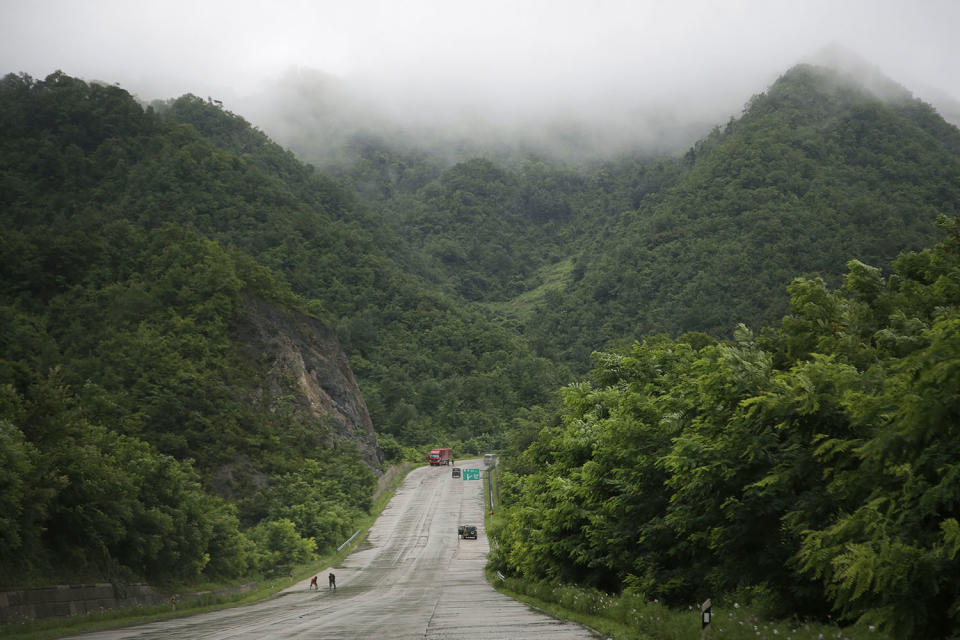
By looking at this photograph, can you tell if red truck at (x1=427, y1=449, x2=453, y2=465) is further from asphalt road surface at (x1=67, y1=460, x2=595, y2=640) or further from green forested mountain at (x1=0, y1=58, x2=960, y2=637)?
asphalt road surface at (x1=67, y1=460, x2=595, y2=640)

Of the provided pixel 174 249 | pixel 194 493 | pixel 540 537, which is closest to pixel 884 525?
pixel 540 537

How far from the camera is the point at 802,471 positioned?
12.6 meters

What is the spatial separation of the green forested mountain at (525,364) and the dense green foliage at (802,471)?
64 millimetres

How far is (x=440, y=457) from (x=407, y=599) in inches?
2688

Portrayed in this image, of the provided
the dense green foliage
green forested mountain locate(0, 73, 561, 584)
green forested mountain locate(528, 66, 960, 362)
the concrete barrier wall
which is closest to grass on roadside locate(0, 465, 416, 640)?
the concrete barrier wall

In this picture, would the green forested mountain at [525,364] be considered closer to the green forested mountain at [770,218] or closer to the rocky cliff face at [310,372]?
the rocky cliff face at [310,372]

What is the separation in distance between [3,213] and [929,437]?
122 m

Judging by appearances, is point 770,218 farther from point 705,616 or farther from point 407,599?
point 705,616

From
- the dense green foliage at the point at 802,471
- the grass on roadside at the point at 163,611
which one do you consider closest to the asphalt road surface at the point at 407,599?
the grass on roadside at the point at 163,611

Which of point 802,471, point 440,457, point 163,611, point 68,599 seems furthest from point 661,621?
point 440,457

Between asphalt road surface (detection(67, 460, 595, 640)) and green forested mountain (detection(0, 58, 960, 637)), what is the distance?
302 cm

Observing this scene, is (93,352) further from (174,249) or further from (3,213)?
(3,213)

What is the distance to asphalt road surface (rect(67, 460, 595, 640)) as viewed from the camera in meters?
19.6

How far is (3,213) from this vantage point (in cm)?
10819
